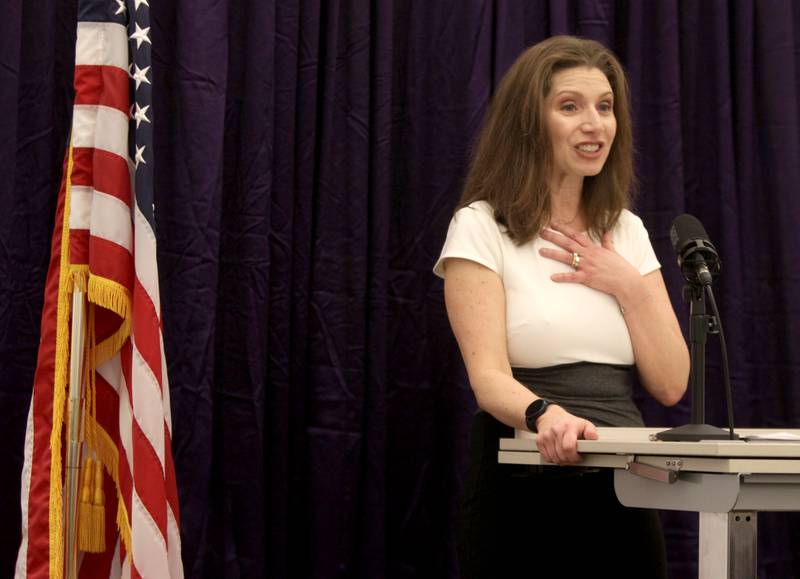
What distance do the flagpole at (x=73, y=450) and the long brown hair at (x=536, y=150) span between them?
892 mm

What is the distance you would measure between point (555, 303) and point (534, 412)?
38cm

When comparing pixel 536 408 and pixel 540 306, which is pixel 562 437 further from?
pixel 540 306

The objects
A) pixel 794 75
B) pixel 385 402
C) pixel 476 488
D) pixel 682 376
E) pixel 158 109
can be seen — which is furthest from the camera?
pixel 794 75

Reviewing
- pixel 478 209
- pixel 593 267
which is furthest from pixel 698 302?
pixel 478 209

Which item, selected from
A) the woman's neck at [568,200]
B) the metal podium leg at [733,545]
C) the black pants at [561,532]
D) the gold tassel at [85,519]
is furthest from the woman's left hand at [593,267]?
the gold tassel at [85,519]

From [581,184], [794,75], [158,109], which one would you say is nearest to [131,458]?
[158,109]

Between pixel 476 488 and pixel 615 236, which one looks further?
pixel 615 236

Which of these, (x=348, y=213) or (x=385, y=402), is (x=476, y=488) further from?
(x=348, y=213)

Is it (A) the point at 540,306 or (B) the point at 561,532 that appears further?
(A) the point at 540,306

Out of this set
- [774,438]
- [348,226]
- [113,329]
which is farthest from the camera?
[348,226]

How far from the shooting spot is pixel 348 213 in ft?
9.90

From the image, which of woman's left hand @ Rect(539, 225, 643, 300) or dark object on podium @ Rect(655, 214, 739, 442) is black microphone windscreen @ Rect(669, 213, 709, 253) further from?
woman's left hand @ Rect(539, 225, 643, 300)

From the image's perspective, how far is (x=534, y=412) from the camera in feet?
5.76

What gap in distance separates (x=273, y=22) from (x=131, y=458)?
128 centimetres
